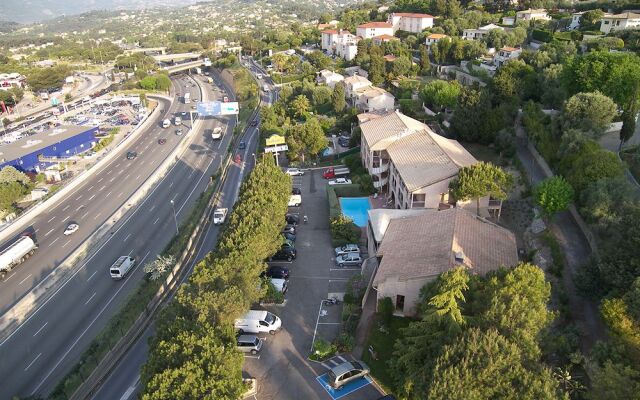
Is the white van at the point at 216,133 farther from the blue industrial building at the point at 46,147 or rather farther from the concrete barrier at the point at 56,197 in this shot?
the blue industrial building at the point at 46,147

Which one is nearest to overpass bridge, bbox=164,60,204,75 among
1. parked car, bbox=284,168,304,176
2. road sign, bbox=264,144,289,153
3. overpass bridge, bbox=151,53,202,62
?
overpass bridge, bbox=151,53,202,62

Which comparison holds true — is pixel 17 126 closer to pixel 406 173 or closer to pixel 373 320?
pixel 406 173

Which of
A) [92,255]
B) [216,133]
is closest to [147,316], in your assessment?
[92,255]

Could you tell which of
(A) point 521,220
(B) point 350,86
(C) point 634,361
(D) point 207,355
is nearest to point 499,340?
(C) point 634,361

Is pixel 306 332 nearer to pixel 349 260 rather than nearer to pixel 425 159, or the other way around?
pixel 349 260

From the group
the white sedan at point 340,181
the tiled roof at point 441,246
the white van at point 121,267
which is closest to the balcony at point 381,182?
the white sedan at point 340,181

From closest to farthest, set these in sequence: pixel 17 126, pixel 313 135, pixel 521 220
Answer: pixel 521 220, pixel 313 135, pixel 17 126

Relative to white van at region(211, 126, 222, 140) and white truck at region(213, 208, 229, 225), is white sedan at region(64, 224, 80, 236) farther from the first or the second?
white van at region(211, 126, 222, 140)
